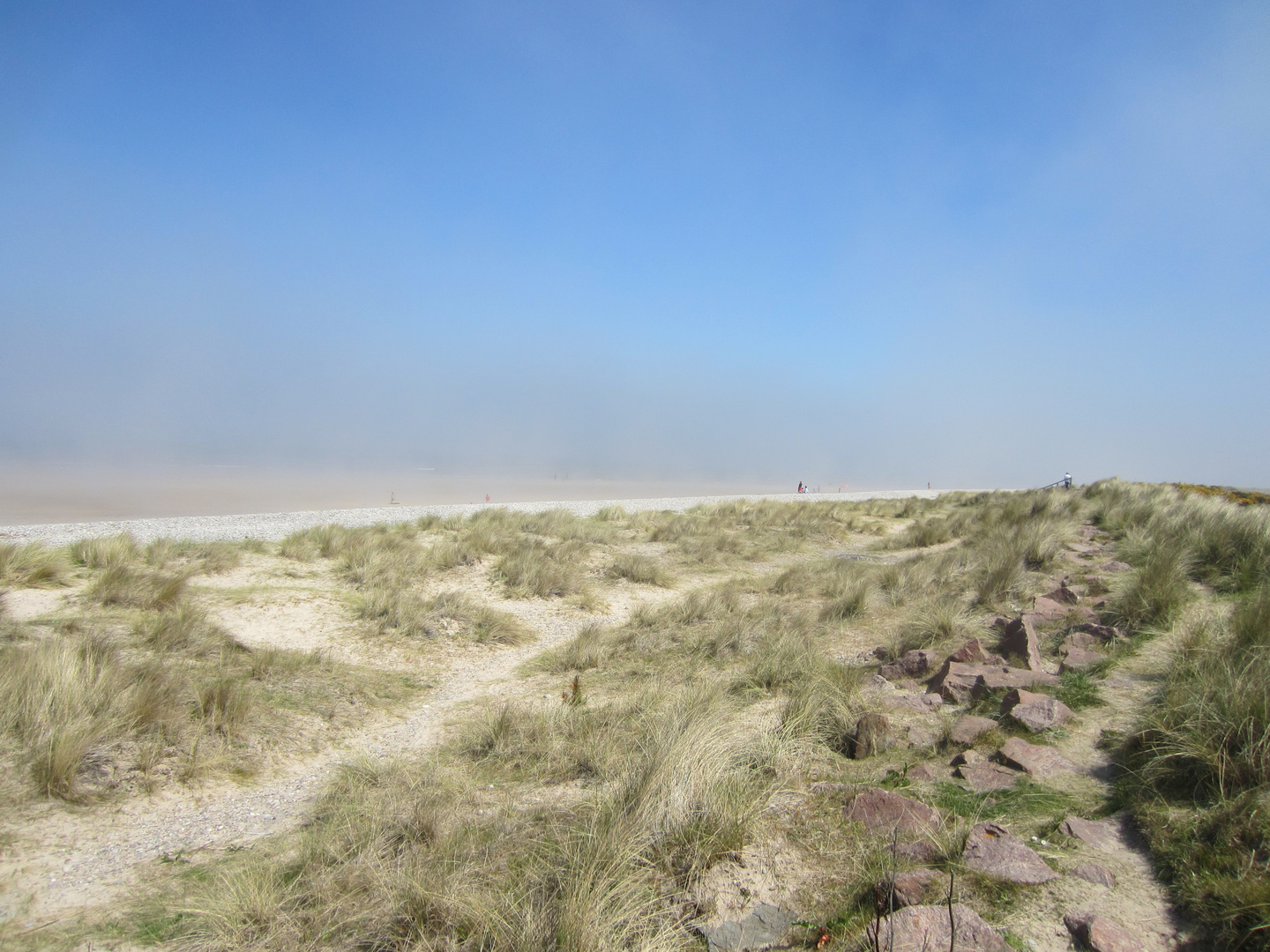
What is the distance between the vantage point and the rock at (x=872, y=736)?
175 inches

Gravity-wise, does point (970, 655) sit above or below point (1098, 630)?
below

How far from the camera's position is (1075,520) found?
45.7ft

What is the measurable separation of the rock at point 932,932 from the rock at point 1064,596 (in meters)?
6.01

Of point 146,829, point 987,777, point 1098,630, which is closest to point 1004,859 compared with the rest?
point 987,777

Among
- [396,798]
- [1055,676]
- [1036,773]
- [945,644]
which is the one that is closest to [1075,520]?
[945,644]

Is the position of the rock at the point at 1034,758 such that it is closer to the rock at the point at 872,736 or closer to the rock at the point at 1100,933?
the rock at the point at 872,736

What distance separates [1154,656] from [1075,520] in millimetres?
9909

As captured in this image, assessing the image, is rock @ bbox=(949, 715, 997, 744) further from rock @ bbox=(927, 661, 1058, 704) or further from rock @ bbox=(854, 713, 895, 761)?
rock @ bbox=(927, 661, 1058, 704)

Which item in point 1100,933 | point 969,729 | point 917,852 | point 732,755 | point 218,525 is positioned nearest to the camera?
point 1100,933

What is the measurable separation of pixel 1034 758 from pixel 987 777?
338 mm

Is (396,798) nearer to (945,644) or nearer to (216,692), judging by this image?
(216,692)

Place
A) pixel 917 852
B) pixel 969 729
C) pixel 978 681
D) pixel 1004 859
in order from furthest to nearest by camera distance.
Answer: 1. pixel 978 681
2. pixel 969 729
3. pixel 917 852
4. pixel 1004 859

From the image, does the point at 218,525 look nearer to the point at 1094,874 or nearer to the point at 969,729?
the point at 969,729

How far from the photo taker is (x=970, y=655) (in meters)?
5.88
